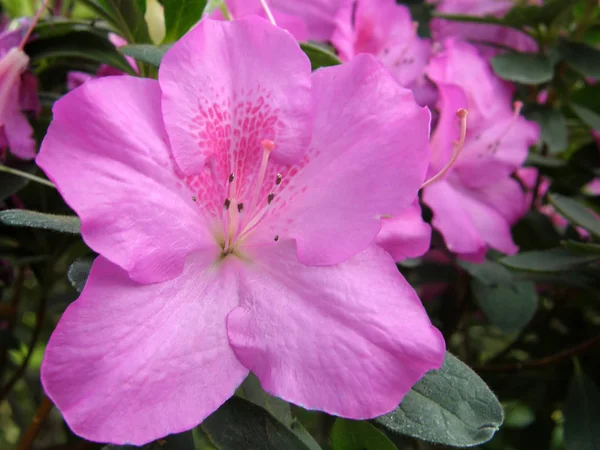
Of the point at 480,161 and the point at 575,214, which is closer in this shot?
the point at 575,214

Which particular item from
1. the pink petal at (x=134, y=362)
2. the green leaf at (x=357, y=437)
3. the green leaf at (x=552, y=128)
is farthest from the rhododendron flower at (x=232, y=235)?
the green leaf at (x=552, y=128)

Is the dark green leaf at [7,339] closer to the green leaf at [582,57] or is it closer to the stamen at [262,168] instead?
the stamen at [262,168]

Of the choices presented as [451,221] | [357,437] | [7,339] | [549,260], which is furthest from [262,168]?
[7,339]

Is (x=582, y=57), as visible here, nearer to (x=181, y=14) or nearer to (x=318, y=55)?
(x=318, y=55)

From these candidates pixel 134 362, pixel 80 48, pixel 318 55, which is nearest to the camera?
pixel 134 362

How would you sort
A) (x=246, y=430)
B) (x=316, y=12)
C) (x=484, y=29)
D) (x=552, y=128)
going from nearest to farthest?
(x=246, y=430), (x=316, y=12), (x=552, y=128), (x=484, y=29)

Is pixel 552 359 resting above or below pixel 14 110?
below

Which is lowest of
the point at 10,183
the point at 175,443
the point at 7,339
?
the point at 7,339
